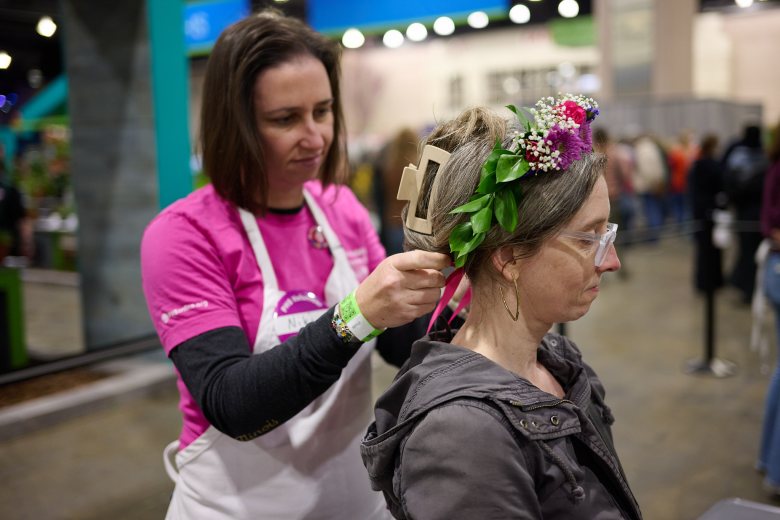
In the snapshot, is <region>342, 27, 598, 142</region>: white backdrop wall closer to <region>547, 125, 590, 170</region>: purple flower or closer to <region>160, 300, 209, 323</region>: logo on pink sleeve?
<region>160, 300, 209, 323</region>: logo on pink sleeve

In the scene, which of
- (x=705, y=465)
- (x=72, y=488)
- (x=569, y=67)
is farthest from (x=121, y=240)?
(x=569, y=67)

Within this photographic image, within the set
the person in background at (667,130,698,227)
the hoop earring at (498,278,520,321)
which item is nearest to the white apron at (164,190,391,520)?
the hoop earring at (498,278,520,321)

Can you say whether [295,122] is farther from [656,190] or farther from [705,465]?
[656,190]

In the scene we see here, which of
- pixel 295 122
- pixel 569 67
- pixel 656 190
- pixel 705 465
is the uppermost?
pixel 569 67

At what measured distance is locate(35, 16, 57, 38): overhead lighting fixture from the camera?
17.3 ft

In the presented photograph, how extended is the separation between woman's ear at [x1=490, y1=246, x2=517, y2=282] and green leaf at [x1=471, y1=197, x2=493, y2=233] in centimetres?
9

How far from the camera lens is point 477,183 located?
1183 millimetres

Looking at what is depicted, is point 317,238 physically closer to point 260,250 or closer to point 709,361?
point 260,250

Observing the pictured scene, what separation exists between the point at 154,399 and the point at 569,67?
1647 centimetres

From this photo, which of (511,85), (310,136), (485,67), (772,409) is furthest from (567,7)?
(310,136)

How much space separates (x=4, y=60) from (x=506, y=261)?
5.16 meters

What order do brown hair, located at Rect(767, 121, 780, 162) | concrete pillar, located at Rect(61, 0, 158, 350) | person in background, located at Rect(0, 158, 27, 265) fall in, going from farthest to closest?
person in background, located at Rect(0, 158, 27, 265) → concrete pillar, located at Rect(61, 0, 158, 350) → brown hair, located at Rect(767, 121, 780, 162)

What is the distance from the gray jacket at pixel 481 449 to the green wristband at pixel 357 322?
89 millimetres

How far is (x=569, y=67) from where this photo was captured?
62.2ft
